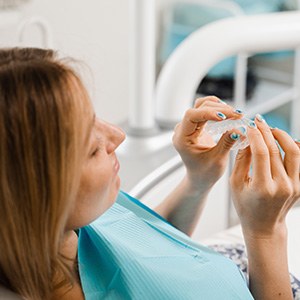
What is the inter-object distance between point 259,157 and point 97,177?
0.25m

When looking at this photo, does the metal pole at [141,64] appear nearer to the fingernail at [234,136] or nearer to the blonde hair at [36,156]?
the fingernail at [234,136]

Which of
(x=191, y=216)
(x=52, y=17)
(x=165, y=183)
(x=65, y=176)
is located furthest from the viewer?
(x=52, y=17)

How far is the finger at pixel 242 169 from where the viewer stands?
1003 millimetres

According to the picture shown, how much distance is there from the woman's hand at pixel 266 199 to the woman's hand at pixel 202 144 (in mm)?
75

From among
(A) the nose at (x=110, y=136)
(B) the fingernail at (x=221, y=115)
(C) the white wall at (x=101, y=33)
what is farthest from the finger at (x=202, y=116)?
(C) the white wall at (x=101, y=33)

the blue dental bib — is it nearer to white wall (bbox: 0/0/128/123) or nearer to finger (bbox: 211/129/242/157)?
finger (bbox: 211/129/242/157)

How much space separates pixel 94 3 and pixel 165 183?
1.42 m

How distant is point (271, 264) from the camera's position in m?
1.01

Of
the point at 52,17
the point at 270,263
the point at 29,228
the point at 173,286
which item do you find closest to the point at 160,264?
the point at 173,286

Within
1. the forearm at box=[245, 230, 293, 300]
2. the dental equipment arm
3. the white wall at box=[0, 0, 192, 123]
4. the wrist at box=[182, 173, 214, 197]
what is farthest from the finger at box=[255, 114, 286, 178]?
the white wall at box=[0, 0, 192, 123]

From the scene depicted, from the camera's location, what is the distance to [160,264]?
100 cm

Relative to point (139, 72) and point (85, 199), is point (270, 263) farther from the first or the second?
point (139, 72)

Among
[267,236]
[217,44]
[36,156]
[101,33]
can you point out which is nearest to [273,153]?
[267,236]

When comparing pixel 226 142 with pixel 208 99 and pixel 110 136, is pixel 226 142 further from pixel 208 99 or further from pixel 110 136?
pixel 110 136
